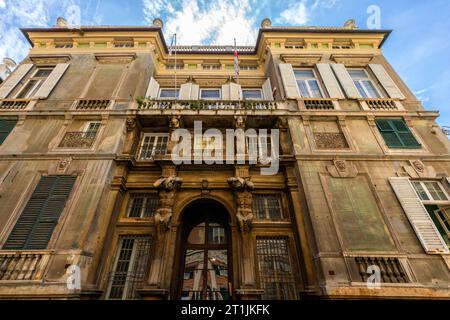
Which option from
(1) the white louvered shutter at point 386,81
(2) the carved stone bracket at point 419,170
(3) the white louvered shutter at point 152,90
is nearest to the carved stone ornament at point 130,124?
(3) the white louvered shutter at point 152,90

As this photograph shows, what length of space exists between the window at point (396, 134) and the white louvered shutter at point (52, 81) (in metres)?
16.2

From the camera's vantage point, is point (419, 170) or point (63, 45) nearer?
point (419, 170)

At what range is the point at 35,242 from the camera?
6.48 m

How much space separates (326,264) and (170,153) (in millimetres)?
7171

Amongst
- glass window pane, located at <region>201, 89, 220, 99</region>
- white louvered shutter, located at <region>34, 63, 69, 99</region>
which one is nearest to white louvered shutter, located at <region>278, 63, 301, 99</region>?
glass window pane, located at <region>201, 89, 220, 99</region>

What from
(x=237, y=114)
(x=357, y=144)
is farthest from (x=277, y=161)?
(x=357, y=144)

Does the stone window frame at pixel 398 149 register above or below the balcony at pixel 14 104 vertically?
below

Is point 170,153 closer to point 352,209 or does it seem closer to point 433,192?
point 352,209

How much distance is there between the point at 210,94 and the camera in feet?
41.1

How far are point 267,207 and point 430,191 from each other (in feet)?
20.0

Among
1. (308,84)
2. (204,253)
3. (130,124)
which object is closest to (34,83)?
(130,124)

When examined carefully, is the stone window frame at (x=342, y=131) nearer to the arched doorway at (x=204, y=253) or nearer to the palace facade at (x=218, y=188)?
the palace facade at (x=218, y=188)

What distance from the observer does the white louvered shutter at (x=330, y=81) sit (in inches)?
404

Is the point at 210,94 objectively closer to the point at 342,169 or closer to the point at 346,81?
the point at 346,81
